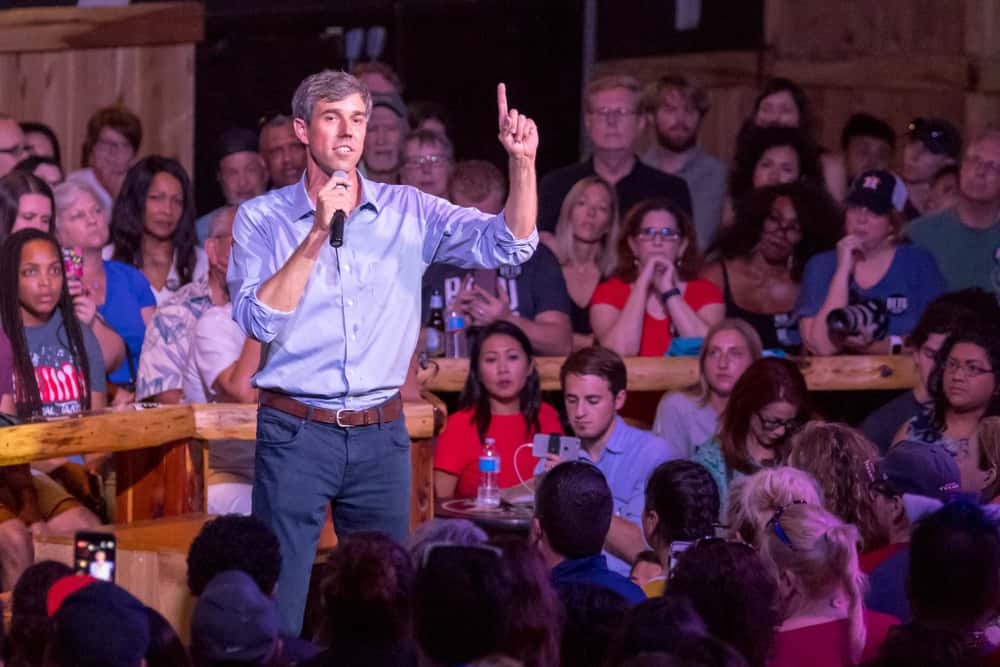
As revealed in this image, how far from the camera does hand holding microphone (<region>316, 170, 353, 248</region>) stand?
3.29 metres

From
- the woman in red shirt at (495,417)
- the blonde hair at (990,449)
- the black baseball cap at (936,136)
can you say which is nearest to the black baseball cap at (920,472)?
the blonde hair at (990,449)

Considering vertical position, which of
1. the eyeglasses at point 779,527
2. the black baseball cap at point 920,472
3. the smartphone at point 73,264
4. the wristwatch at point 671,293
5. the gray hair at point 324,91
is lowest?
the eyeglasses at point 779,527

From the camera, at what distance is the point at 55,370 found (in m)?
5.40

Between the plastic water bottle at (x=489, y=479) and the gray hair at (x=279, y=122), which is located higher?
the gray hair at (x=279, y=122)

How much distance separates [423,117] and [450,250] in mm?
4033

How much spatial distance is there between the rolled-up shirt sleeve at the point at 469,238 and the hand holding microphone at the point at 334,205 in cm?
39

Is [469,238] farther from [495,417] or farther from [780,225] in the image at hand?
[780,225]

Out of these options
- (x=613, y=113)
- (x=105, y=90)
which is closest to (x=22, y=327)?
(x=613, y=113)

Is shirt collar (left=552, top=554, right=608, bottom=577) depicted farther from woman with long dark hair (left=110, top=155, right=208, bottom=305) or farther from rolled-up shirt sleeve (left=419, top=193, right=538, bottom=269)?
woman with long dark hair (left=110, top=155, right=208, bottom=305)

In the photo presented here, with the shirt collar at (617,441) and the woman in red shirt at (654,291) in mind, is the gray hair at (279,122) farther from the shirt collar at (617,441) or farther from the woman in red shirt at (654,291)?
the shirt collar at (617,441)

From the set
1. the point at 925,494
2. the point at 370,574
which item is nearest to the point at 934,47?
the point at 925,494

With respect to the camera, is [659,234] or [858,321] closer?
[858,321]

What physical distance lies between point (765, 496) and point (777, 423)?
1.46m

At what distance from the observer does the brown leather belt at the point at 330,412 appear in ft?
11.8
